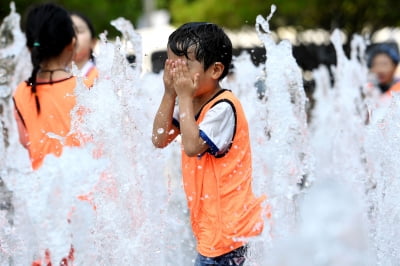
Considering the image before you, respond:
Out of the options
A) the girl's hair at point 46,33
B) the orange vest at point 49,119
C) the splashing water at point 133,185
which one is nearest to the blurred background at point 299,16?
the splashing water at point 133,185

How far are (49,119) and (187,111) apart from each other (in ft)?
2.93

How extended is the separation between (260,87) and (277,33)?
10.7m

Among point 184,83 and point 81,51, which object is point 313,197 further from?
point 81,51

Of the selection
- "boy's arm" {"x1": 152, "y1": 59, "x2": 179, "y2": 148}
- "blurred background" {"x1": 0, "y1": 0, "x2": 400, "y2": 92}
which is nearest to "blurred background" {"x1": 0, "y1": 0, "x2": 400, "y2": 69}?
"blurred background" {"x1": 0, "y1": 0, "x2": 400, "y2": 92}

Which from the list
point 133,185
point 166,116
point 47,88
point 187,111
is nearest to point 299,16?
point 133,185

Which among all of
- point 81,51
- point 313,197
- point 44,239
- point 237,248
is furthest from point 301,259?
point 81,51

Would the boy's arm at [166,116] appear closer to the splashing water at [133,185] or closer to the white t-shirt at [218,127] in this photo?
the white t-shirt at [218,127]

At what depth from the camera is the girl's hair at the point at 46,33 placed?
12.2ft

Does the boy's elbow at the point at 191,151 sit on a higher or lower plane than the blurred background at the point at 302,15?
lower

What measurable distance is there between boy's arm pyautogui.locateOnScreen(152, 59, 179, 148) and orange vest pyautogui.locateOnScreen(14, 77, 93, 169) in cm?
57

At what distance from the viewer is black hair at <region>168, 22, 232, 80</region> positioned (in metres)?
2.98

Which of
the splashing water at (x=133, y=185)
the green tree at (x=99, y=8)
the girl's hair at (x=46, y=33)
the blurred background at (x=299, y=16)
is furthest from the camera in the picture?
the green tree at (x=99, y=8)

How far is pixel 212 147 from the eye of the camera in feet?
9.50

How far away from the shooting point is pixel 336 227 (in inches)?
62.2
